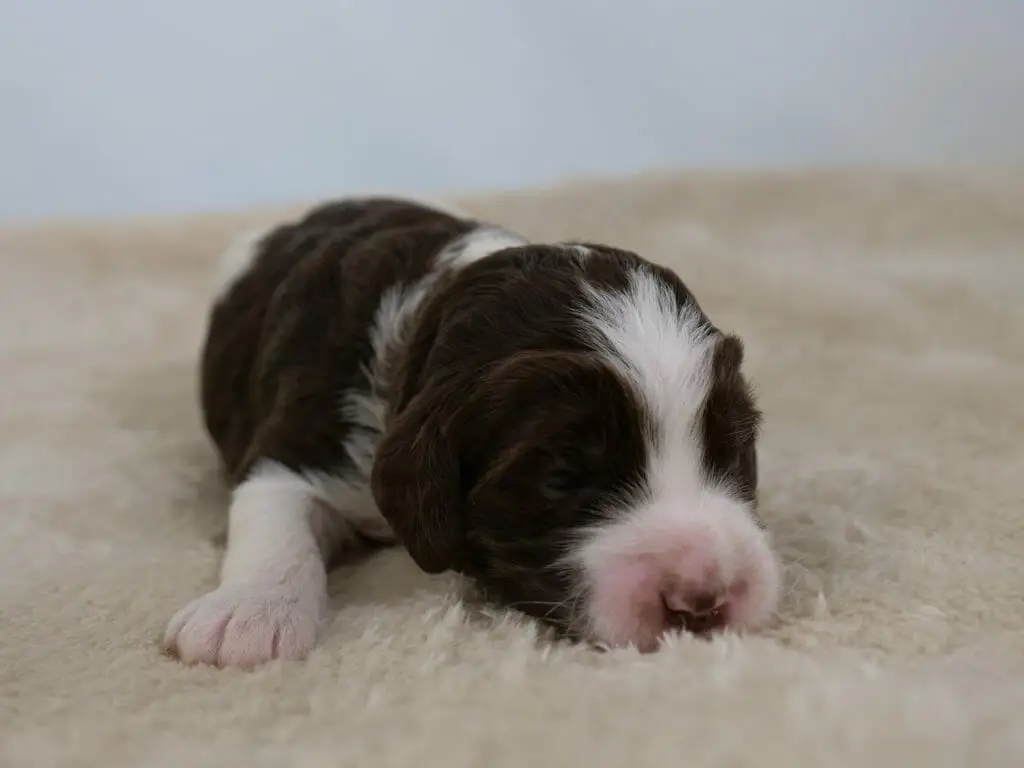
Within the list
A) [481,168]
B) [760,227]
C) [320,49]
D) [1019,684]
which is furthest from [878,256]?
[1019,684]

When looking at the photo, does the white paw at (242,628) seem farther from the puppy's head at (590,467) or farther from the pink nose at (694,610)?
the pink nose at (694,610)

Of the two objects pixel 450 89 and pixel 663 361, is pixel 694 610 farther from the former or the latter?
pixel 450 89

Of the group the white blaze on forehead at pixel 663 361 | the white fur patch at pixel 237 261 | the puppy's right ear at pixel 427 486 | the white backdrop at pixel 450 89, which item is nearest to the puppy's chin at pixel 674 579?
the white blaze on forehead at pixel 663 361

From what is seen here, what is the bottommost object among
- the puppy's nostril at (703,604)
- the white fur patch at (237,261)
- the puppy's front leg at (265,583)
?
the puppy's front leg at (265,583)

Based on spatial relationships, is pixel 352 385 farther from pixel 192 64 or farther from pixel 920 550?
pixel 192 64

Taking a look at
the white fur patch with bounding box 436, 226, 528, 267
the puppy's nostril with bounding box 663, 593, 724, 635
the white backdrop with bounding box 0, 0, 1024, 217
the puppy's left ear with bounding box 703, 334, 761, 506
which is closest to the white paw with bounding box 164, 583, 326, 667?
the puppy's nostril with bounding box 663, 593, 724, 635

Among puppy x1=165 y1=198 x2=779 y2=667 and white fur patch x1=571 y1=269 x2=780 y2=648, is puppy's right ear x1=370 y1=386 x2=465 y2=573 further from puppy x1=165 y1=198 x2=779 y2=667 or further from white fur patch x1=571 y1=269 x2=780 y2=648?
white fur patch x1=571 y1=269 x2=780 y2=648

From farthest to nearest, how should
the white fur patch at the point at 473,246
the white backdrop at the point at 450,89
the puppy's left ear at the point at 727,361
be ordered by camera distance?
the white backdrop at the point at 450,89 → the white fur patch at the point at 473,246 → the puppy's left ear at the point at 727,361
